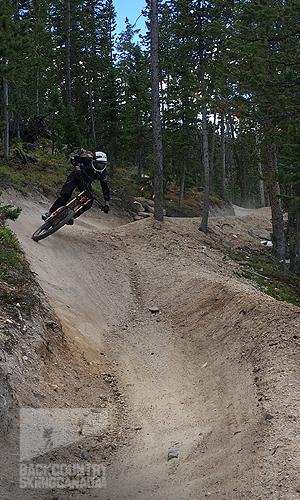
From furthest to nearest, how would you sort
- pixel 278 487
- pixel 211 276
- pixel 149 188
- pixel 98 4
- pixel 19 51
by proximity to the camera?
pixel 98 4 → pixel 149 188 → pixel 19 51 → pixel 211 276 → pixel 278 487

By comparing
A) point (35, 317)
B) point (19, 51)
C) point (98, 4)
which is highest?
point (98, 4)

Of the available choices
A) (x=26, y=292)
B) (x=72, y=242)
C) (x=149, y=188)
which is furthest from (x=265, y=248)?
(x=26, y=292)

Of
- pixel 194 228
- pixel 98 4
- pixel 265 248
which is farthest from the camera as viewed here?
pixel 98 4

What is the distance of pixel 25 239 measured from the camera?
12.9 metres

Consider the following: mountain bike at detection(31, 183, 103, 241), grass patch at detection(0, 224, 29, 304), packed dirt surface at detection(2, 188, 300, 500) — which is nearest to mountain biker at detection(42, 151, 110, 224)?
mountain bike at detection(31, 183, 103, 241)

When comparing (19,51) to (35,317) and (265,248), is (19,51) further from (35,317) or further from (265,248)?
(265,248)

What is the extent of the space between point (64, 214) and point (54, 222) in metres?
0.46

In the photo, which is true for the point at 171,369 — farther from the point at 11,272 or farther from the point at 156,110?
the point at 156,110

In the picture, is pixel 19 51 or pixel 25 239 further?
pixel 19 51

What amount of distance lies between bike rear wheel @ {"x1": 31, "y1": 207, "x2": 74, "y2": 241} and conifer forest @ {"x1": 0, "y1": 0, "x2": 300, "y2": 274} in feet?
16.7

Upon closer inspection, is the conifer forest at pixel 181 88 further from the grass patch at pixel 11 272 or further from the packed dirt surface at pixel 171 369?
the grass patch at pixel 11 272

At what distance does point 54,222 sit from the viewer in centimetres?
1334

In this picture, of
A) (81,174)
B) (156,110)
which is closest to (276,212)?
(156,110)

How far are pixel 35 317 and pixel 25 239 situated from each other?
18.4 ft
